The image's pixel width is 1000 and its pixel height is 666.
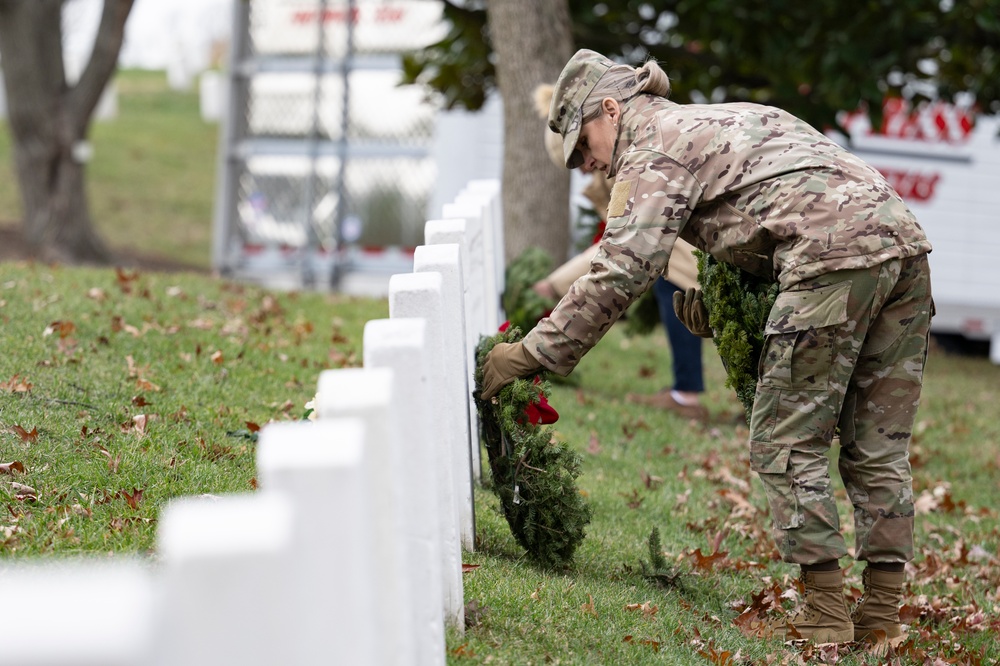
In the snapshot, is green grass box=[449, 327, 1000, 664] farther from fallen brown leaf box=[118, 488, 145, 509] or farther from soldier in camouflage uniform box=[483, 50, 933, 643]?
fallen brown leaf box=[118, 488, 145, 509]

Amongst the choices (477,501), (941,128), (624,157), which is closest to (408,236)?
(941,128)

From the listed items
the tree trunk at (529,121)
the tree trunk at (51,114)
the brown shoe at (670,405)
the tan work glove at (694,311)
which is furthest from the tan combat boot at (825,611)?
the tree trunk at (51,114)

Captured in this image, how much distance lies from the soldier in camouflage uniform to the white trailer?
9.75m

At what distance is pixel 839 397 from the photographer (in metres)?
3.65

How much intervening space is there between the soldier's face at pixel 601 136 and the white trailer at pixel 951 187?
9830 millimetres

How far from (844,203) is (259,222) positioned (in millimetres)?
11821

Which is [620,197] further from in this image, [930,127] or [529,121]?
[930,127]

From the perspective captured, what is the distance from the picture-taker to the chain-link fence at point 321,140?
13.8m

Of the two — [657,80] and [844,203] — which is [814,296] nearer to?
[844,203]

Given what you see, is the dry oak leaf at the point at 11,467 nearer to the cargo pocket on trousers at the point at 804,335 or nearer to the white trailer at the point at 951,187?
the cargo pocket on trousers at the point at 804,335

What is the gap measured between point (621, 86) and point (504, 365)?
105cm

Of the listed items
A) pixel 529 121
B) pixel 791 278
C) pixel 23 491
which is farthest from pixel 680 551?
pixel 529 121

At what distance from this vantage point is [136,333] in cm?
624

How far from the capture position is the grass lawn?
353 centimetres
